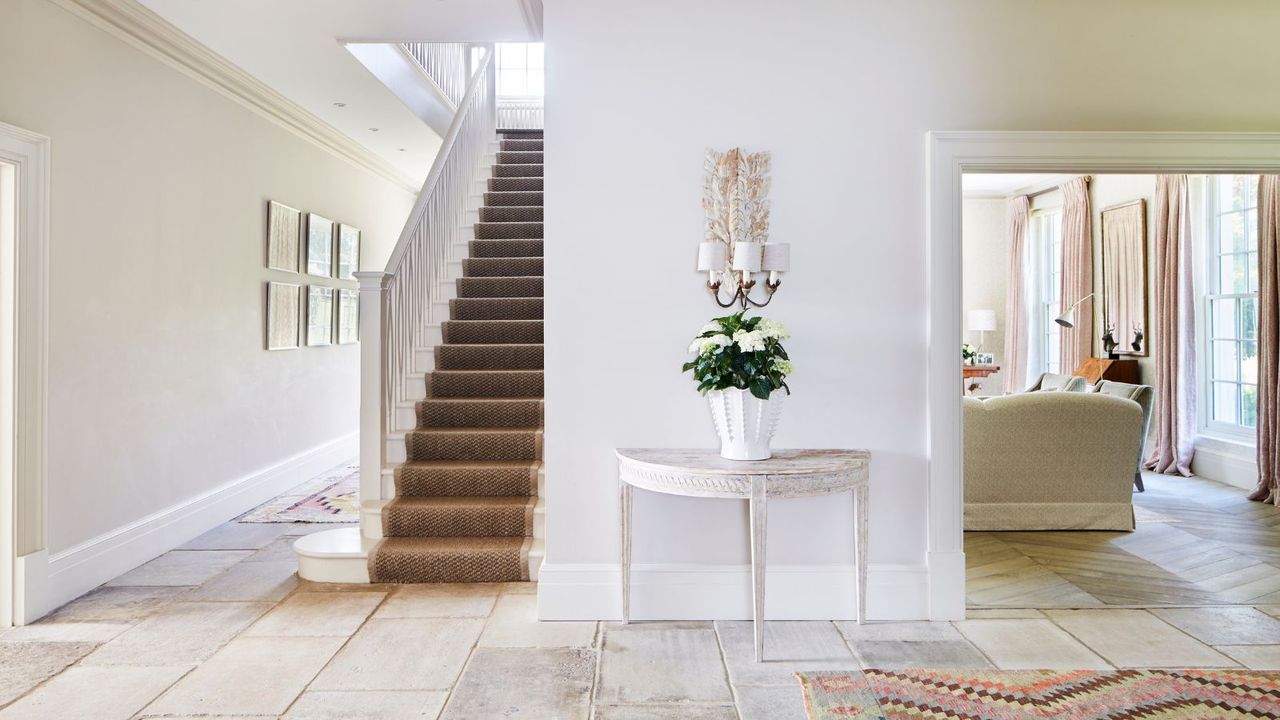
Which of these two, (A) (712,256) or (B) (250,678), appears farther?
(A) (712,256)

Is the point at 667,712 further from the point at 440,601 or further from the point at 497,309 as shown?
the point at 497,309

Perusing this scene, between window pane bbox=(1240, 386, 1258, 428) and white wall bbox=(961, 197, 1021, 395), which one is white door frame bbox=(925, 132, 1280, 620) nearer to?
window pane bbox=(1240, 386, 1258, 428)

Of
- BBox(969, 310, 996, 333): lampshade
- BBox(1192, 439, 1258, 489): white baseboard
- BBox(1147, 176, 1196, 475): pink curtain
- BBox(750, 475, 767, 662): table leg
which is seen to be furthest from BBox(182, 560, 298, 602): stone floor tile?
BBox(969, 310, 996, 333): lampshade

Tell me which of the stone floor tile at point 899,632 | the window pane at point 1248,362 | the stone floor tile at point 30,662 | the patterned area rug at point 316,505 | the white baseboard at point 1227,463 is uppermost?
the window pane at point 1248,362

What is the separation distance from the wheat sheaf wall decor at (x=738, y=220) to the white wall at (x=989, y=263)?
6814 millimetres

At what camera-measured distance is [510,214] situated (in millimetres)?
6660

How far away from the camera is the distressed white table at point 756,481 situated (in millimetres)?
2844

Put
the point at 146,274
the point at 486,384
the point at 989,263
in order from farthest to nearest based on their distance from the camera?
the point at 989,263
the point at 486,384
the point at 146,274

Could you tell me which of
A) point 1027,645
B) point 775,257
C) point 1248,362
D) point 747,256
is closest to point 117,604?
point 747,256

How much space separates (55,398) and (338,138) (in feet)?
11.4

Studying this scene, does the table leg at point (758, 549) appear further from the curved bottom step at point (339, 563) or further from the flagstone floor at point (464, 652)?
the curved bottom step at point (339, 563)

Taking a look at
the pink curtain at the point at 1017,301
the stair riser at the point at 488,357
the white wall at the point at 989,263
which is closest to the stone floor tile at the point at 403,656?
the stair riser at the point at 488,357

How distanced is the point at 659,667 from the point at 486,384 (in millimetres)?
2688

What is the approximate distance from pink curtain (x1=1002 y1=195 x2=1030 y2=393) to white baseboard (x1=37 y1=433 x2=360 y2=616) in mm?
7309
